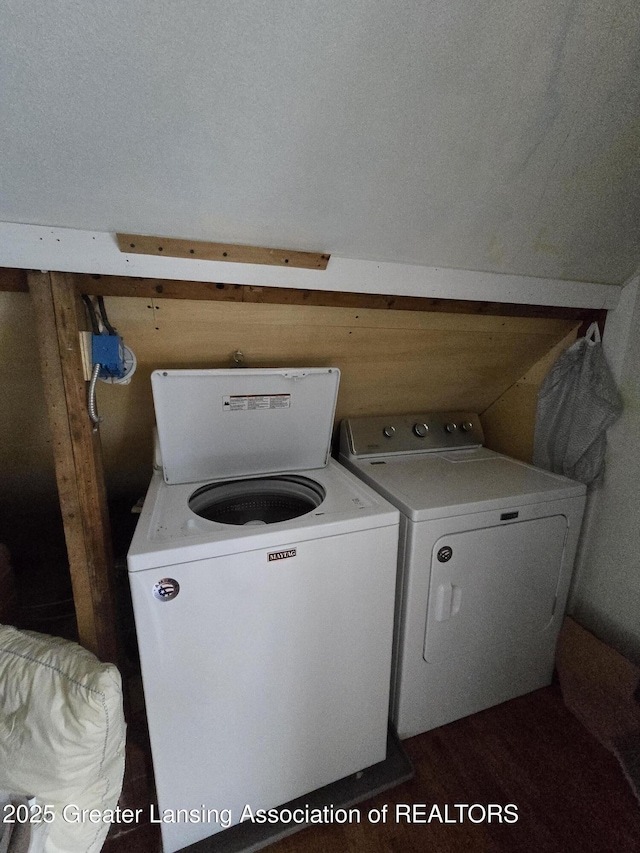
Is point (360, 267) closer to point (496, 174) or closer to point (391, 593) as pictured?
point (496, 174)

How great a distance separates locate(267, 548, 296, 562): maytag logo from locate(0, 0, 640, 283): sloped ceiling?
97 cm

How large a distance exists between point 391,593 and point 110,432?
4.59 ft

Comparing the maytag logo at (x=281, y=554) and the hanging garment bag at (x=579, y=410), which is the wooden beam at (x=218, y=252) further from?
the hanging garment bag at (x=579, y=410)

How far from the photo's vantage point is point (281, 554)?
115cm

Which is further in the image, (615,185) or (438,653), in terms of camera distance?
(438,653)

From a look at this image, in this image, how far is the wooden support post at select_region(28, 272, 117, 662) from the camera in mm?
1089

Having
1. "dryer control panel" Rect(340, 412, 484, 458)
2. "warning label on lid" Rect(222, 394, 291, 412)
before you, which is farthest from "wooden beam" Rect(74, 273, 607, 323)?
"dryer control panel" Rect(340, 412, 484, 458)

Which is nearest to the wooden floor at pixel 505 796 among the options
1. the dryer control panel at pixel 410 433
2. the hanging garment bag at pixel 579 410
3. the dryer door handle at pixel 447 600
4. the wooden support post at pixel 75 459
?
the dryer door handle at pixel 447 600

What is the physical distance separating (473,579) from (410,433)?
32.3 inches

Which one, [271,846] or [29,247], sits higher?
[29,247]

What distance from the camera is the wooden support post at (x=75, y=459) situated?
1.09m

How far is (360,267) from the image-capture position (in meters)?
1.34

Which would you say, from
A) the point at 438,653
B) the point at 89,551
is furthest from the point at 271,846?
the point at 89,551

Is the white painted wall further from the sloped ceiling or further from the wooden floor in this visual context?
the sloped ceiling
